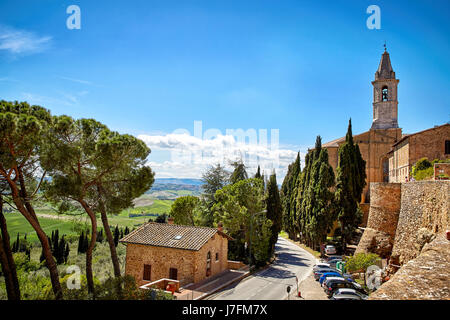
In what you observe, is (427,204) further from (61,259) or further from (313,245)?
(61,259)

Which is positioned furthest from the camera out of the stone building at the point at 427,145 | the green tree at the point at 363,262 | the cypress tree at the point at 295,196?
the cypress tree at the point at 295,196

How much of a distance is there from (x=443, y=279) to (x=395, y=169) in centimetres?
3669

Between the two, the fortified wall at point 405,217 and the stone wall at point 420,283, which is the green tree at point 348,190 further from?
the stone wall at point 420,283

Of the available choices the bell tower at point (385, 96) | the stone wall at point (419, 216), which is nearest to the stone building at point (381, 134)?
the bell tower at point (385, 96)

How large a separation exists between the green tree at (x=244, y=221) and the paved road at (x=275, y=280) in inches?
105

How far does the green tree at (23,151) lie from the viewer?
37.8 feet

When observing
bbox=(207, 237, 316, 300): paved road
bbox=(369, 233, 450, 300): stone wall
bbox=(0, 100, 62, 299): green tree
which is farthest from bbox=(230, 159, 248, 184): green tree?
bbox=(369, 233, 450, 300): stone wall

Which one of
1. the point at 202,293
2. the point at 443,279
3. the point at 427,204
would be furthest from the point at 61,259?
the point at 443,279

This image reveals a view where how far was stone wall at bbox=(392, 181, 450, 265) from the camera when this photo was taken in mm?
15255

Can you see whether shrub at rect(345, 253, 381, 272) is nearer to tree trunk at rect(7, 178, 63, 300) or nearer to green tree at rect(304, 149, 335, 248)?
green tree at rect(304, 149, 335, 248)

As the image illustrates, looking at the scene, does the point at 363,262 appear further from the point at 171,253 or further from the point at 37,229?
the point at 37,229

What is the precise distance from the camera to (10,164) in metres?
12.4

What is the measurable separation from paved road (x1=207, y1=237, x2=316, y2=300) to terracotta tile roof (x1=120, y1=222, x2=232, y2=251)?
416 centimetres
